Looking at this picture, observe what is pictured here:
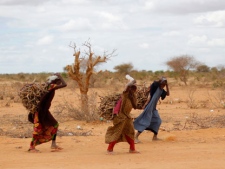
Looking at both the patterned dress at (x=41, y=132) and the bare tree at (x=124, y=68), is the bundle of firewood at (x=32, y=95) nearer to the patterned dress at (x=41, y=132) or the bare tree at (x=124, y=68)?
the patterned dress at (x=41, y=132)

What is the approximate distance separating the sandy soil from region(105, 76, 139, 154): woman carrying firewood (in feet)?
1.11

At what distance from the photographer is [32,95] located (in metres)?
10.7

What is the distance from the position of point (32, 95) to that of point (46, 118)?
595 millimetres

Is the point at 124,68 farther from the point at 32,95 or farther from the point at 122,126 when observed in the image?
the point at 122,126

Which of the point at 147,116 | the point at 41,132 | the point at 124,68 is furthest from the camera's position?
the point at 124,68

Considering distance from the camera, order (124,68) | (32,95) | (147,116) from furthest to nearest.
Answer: (124,68), (147,116), (32,95)

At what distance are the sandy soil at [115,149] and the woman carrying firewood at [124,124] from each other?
34 cm

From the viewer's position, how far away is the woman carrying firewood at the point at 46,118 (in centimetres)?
1062

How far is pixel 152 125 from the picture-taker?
1238cm

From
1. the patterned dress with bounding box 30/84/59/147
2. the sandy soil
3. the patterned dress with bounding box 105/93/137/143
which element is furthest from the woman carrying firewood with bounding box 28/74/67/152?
the patterned dress with bounding box 105/93/137/143

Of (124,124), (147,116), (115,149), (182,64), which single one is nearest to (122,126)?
(124,124)

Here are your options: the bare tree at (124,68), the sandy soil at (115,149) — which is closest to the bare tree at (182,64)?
the bare tree at (124,68)

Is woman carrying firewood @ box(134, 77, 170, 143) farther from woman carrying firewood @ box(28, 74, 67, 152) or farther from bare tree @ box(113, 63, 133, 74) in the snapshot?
bare tree @ box(113, 63, 133, 74)

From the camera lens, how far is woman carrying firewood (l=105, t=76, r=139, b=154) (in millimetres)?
10312
